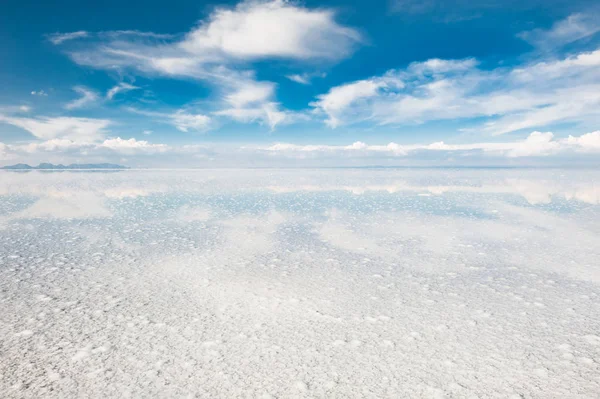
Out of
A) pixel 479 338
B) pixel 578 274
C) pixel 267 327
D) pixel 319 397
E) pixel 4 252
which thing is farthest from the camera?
pixel 4 252

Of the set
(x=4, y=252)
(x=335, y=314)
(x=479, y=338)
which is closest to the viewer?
(x=479, y=338)

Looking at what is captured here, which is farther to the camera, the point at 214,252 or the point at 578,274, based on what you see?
the point at 214,252

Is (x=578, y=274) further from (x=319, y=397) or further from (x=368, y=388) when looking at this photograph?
(x=319, y=397)

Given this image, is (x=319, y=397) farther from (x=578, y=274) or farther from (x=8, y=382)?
(x=578, y=274)

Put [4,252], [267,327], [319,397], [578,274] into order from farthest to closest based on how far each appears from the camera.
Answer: [4,252], [578,274], [267,327], [319,397]

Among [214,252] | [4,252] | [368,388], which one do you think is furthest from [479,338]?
[4,252]

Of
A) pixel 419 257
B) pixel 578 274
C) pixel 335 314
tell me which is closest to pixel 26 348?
pixel 335 314
